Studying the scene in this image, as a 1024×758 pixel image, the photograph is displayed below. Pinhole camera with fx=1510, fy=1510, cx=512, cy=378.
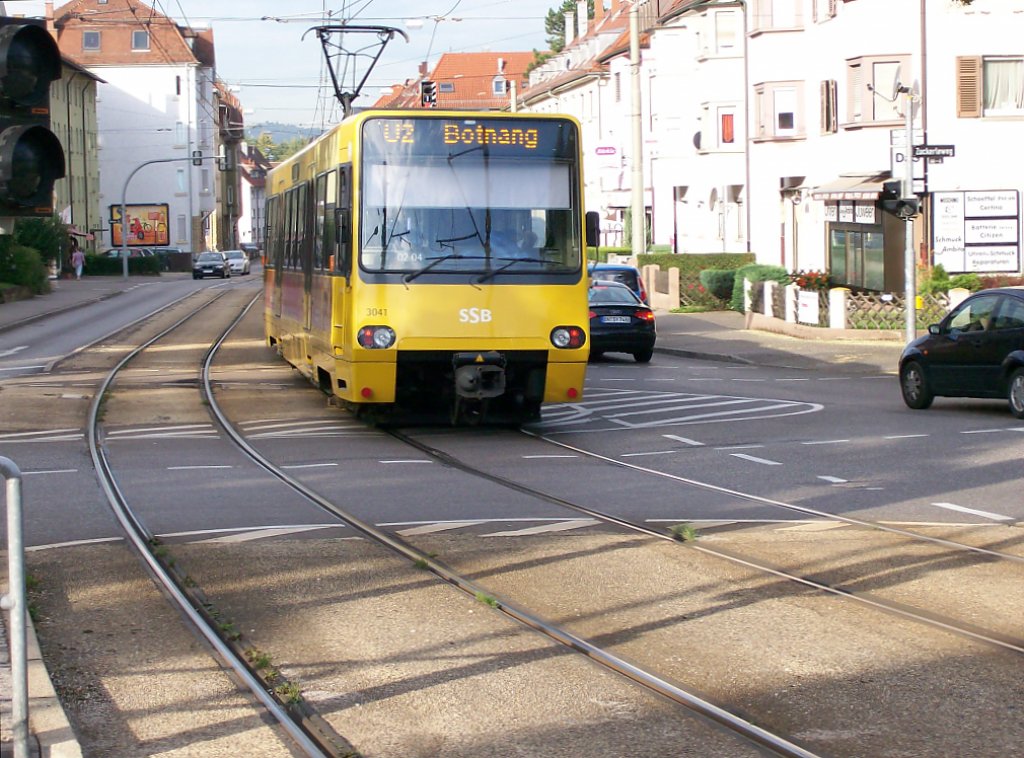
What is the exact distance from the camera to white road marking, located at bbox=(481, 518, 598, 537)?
1011 cm

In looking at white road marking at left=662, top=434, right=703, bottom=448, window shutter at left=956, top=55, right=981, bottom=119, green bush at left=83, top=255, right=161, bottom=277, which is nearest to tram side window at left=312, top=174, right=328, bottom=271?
white road marking at left=662, top=434, right=703, bottom=448

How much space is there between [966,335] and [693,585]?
37.0ft

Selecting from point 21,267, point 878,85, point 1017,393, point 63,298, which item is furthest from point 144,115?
point 1017,393

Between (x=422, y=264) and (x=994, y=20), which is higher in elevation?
(x=994, y=20)

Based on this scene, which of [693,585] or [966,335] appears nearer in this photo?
[693,585]

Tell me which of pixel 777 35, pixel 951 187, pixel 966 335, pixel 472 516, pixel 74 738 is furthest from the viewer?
pixel 777 35

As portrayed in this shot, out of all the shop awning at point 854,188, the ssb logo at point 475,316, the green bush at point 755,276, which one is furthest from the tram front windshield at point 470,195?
the green bush at point 755,276

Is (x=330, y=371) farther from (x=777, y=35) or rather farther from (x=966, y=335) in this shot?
(x=777, y=35)

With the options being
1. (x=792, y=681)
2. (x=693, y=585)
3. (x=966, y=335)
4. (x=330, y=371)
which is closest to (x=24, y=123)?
(x=792, y=681)

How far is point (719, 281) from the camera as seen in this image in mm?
41469

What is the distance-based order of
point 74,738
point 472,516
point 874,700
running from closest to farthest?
point 74,738 < point 874,700 < point 472,516

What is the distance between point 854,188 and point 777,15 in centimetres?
795

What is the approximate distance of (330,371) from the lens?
54.4 ft

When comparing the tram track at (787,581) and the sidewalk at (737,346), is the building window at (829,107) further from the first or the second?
the tram track at (787,581)
